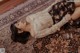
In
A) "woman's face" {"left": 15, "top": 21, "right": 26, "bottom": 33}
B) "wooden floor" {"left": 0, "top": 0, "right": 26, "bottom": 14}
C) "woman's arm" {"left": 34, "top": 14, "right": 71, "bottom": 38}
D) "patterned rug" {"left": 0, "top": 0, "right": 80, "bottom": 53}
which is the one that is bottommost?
"patterned rug" {"left": 0, "top": 0, "right": 80, "bottom": 53}

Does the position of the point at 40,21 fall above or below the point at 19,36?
above

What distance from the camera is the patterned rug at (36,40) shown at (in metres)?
1.62

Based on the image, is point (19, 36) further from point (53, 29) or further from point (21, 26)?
point (53, 29)

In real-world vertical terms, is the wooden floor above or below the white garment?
below

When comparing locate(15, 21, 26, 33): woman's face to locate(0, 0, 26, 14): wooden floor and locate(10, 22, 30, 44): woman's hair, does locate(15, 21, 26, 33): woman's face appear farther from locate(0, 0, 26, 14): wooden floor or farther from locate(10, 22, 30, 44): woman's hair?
locate(0, 0, 26, 14): wooden floor

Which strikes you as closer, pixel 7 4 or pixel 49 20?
pixel 49 20

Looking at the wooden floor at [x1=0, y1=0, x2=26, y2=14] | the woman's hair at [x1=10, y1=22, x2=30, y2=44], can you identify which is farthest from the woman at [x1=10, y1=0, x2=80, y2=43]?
the wooden floor at [x1=0, y1=0, x2=26, y2=14]

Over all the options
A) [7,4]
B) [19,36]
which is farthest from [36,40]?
[7,4]

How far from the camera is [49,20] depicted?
5.61 feet

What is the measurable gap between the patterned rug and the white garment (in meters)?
0.11

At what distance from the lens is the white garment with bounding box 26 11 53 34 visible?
165cm

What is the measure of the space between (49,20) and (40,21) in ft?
0.30

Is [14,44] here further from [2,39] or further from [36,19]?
[36,19]


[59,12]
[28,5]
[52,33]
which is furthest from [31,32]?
[28,5]
